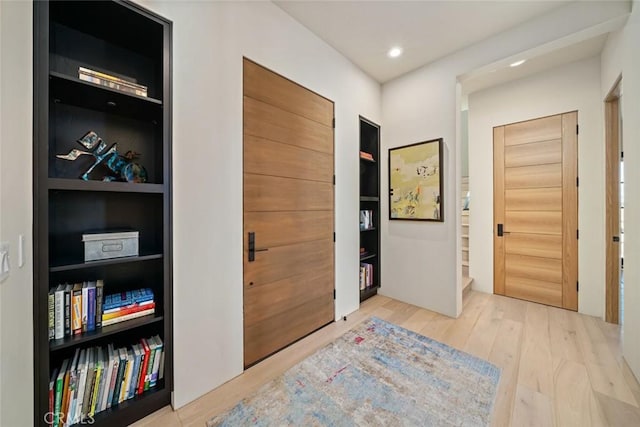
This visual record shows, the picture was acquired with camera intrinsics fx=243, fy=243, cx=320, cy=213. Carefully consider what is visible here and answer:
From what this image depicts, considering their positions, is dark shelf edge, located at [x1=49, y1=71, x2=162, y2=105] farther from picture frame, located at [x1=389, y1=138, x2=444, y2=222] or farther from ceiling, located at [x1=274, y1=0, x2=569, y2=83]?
picture frame, located at [x1=389, y1=138, x2=444, y2=222]

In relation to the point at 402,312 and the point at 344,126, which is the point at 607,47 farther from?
the point at 402,312

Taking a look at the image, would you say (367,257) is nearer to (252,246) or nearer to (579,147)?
(252,246)

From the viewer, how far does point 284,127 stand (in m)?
2.07

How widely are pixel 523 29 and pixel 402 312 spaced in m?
2.98

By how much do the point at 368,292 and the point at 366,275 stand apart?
0.22 m

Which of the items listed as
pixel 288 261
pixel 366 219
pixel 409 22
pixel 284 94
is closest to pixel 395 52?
pixel 409 22

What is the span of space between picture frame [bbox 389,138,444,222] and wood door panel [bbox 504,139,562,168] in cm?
127

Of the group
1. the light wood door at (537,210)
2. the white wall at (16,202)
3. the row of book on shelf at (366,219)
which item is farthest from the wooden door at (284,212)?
the light wood door at (537,210)

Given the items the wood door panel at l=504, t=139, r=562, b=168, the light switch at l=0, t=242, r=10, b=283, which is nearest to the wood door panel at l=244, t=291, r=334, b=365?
the light switch at l=0, t=242, r=10, b=283

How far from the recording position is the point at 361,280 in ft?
10.1

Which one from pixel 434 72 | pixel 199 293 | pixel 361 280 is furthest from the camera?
pixel 361 280

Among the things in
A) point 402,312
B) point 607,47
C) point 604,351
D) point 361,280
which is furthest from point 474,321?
point 607,47

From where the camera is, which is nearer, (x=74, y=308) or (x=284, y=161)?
(x=74, y=308)

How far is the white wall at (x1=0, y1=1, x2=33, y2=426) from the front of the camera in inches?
34.0
